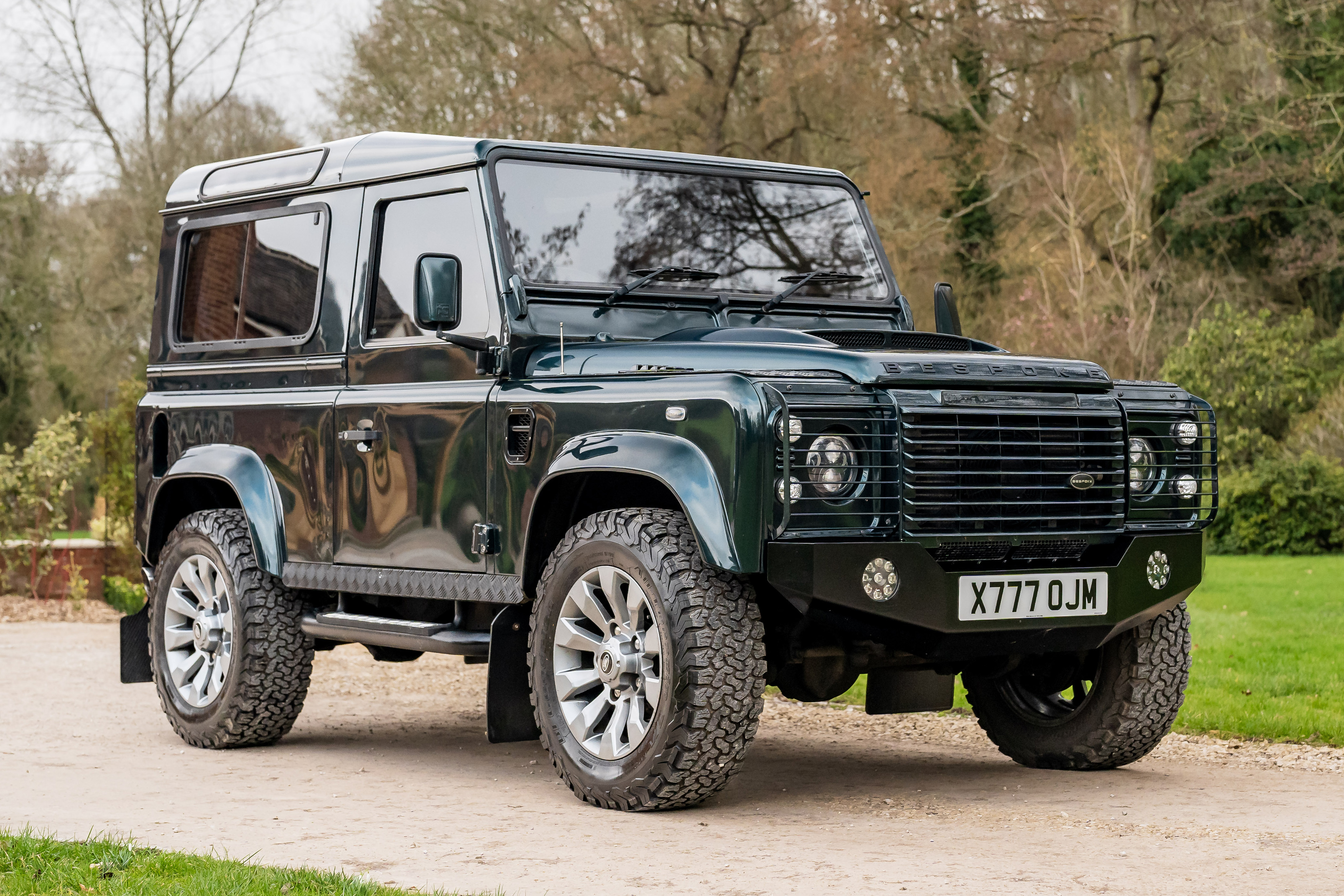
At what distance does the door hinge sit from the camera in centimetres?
675

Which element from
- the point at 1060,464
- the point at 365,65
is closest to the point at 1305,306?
the point at 365,65

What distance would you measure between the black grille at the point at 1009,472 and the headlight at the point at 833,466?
17cm

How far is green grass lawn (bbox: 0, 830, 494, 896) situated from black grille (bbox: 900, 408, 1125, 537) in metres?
2.18

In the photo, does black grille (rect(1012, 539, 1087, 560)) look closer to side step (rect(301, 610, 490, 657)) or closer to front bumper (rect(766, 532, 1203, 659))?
front bumper (rect(766, 532, 1203, 659))

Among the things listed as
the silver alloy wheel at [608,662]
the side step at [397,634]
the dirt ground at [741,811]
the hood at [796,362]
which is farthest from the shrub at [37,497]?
the silver alloy wheel at [608,662]

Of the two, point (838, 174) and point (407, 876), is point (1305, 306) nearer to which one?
point (838, 174)

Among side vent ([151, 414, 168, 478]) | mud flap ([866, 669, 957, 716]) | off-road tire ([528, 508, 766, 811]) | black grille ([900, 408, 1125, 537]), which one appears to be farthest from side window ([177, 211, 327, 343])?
black grille ([900, 408, 1125, 537])

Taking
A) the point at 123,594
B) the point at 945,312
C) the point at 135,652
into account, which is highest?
the point at 945,312

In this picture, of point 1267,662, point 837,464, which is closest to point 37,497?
point 1267,662

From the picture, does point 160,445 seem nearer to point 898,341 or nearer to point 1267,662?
point 898,341

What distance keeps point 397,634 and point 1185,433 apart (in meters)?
3.27

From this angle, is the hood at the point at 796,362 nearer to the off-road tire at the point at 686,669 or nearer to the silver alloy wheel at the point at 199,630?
the off-road tire at the point at 686,669

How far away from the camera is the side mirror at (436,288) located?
21.7 feet

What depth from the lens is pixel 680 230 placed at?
24.3 feet
